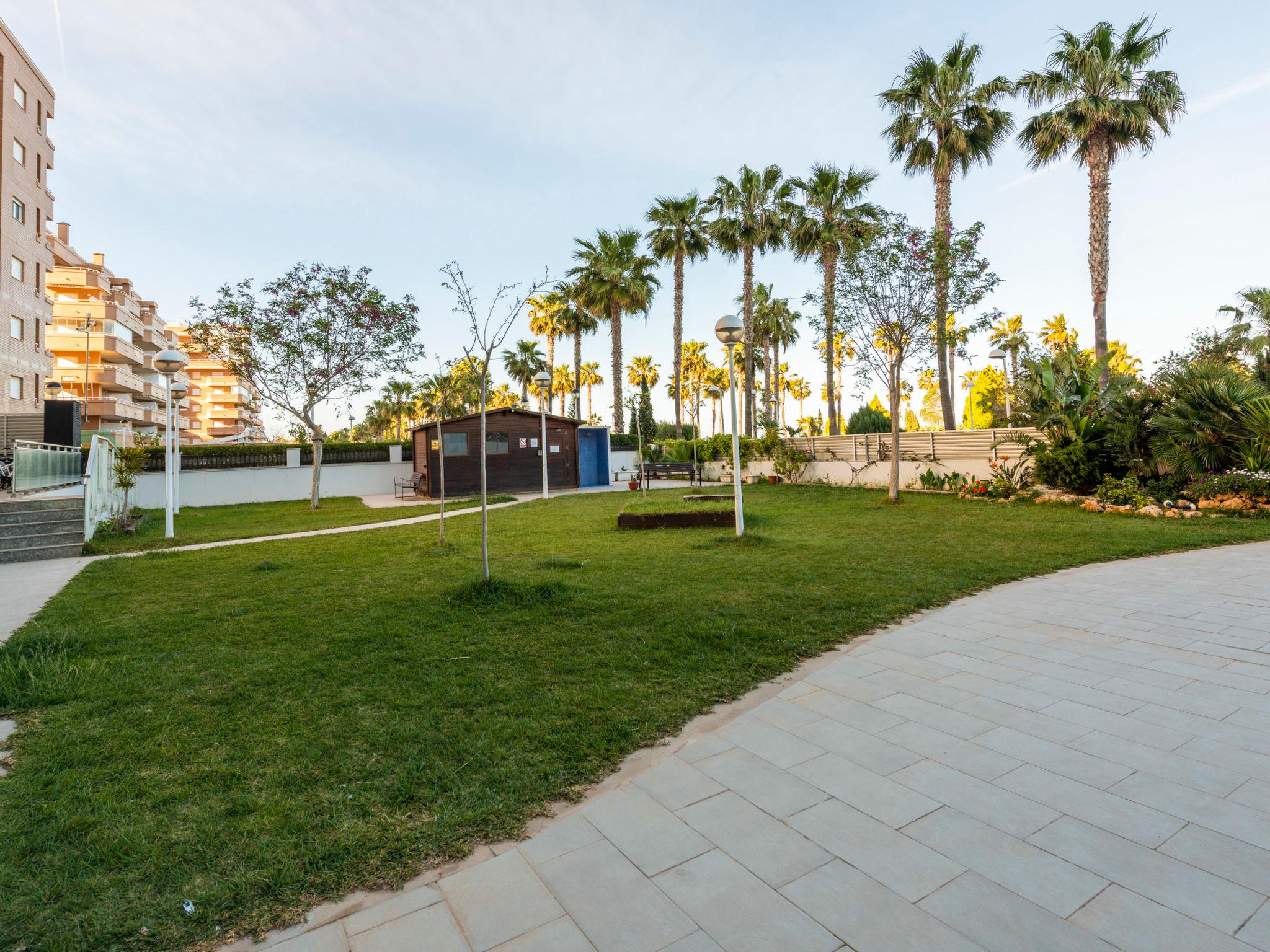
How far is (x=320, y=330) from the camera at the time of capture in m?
18.1

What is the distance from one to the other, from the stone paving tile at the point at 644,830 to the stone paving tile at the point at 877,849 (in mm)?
441

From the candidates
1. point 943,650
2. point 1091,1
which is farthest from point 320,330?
point 1091,1

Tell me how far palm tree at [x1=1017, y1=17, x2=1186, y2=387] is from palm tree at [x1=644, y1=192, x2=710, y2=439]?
1244 cm

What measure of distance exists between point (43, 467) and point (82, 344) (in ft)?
102

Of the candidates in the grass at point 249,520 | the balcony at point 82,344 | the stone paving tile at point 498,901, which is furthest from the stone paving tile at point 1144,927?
the balcony at point 82,344

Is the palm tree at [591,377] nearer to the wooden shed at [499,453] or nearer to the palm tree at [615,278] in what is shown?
the palm tree at [615,278]

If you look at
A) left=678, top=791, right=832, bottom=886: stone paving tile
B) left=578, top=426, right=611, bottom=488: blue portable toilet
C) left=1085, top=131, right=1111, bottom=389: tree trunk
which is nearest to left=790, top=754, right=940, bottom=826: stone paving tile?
left=678, top=791, right=832, bottom=886: stone paving tile

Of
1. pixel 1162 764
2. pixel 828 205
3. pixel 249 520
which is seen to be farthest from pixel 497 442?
pixel 1162 764

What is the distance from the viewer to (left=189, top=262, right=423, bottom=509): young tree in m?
17.6

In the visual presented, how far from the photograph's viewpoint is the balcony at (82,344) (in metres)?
36.5

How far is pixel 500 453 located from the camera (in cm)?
2323

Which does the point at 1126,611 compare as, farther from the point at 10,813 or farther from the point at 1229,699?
the point at 10,813

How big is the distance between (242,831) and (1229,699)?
5.00 metres

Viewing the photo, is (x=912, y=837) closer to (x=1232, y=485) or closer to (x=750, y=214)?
(x=1232, y=485)
